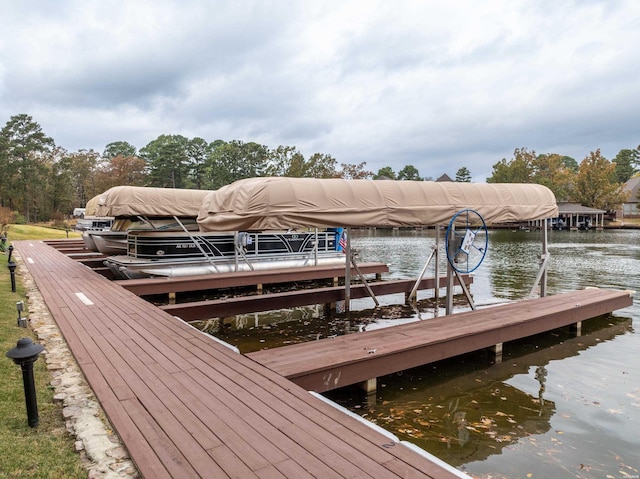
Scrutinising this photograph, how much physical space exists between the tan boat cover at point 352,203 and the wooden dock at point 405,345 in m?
1.84

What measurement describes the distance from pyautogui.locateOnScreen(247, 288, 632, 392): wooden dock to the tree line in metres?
38.4

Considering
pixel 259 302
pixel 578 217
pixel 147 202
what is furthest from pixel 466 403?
pixel 578 217

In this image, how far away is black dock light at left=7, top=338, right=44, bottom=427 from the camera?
333 cm

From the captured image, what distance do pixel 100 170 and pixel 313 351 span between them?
64.3 meters

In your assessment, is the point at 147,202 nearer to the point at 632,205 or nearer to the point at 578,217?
the point at 578,217

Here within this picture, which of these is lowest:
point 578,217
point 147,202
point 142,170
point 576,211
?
point 578,217

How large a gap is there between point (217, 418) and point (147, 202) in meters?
9.11

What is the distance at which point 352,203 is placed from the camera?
291 inches

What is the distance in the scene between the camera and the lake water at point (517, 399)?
4301 mm

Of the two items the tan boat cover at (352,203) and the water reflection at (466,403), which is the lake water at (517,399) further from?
the tan boat cover at (352,203)

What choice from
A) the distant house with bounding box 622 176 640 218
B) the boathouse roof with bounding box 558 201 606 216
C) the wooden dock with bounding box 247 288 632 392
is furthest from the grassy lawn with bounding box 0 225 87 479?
the distant house with bounding box 622 176 640 218

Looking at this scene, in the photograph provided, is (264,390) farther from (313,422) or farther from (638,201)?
(638,201)

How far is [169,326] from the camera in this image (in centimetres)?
663

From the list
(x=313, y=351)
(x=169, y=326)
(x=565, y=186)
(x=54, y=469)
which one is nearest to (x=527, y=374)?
(x=313, y=351)
